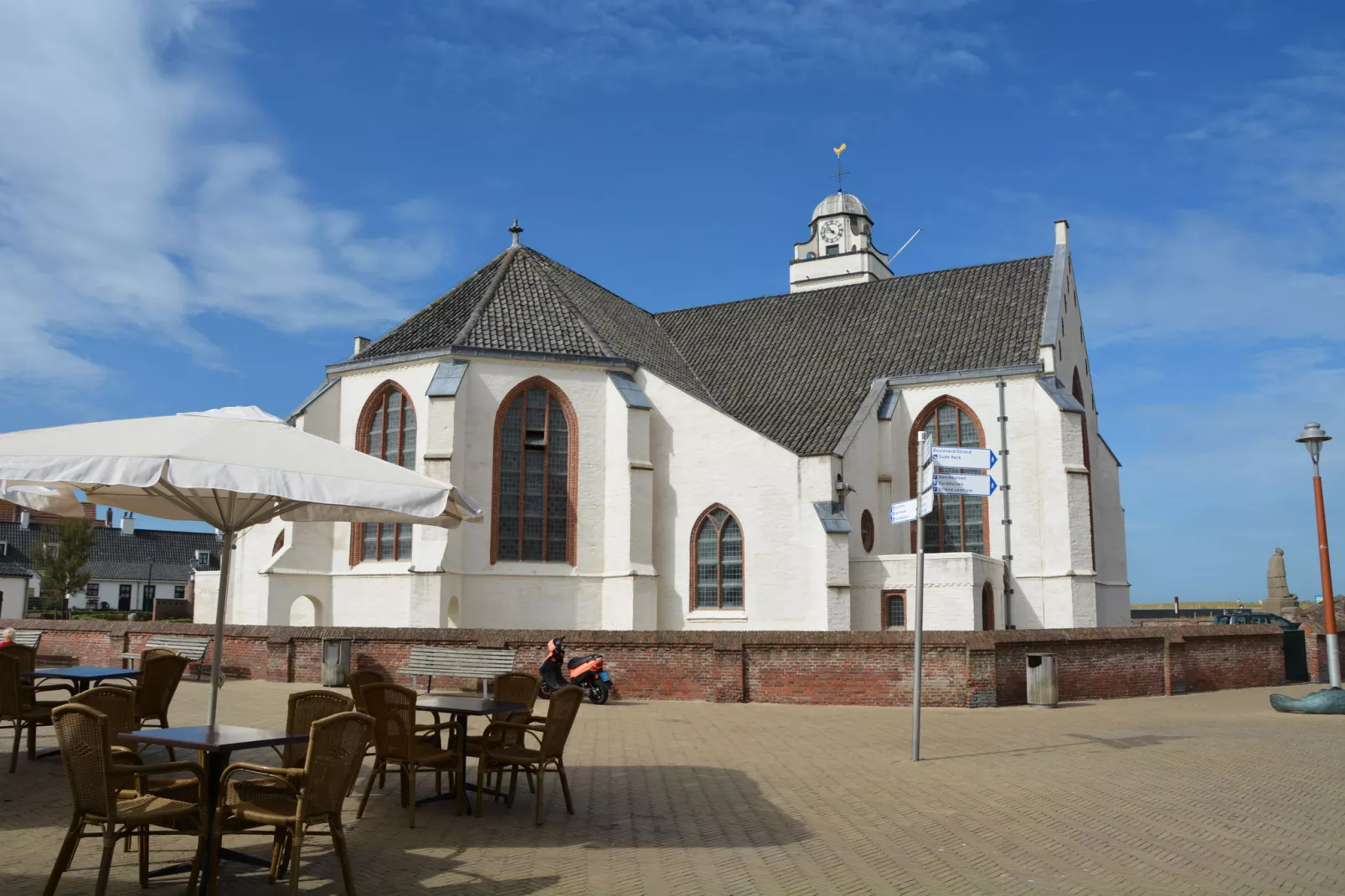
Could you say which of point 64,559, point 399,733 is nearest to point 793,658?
point 399,733

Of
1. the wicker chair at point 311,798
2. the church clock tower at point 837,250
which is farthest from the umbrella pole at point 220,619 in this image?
the church clock tower at point 837,250

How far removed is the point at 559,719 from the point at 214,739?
2891 millimetres

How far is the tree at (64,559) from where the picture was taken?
2261 inches

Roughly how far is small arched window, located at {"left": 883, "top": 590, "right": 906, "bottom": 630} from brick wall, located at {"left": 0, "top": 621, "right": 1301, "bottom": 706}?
675cm

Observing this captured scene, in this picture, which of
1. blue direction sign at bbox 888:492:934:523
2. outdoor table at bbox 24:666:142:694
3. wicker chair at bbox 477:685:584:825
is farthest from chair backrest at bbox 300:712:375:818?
blue direction sign at bbox 888:492:934:523

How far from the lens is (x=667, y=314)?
38844mm

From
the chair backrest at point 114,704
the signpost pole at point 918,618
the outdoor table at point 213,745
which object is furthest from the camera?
the signpost pole at point 918,618

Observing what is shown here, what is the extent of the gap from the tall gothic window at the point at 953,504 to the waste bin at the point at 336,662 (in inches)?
677

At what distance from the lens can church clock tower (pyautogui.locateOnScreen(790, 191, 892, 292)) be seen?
5138 centimetres

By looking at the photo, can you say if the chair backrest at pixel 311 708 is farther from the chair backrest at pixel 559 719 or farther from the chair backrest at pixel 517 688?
the chair backrest at pixel 517 688

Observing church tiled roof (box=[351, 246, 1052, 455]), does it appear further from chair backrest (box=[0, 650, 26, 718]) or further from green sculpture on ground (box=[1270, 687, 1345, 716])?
chair backrest (box=[0, 650, 26, 718])

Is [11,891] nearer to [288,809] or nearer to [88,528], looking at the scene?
[288,809]

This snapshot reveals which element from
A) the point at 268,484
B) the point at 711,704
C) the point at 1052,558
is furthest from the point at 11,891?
the point at 1052,558

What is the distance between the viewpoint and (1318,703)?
59.0 ft
